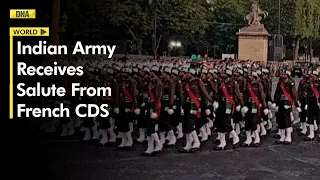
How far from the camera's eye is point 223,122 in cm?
1234

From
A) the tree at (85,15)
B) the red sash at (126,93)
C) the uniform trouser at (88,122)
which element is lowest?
the uniform trouser at (88,122)

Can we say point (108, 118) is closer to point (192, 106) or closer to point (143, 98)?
point (143, 98)

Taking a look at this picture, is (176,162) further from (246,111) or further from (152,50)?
(152,50)

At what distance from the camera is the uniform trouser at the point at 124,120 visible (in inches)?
467

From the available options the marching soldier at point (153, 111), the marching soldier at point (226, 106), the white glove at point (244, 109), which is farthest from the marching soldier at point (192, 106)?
the white glove at point (244, 109)

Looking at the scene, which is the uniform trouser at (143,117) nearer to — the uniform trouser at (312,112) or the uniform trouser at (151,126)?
the uniform trouser at (151,126)

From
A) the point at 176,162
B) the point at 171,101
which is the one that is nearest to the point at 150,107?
the point at 171,101

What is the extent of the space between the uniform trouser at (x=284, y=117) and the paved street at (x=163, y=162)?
1.65 ft

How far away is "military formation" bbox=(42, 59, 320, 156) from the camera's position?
38.6 feet

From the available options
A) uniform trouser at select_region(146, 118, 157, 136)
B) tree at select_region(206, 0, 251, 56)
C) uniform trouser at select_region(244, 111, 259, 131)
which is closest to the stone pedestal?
tree at select_region(206, 0, 251, 56)

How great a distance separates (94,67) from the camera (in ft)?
42.3

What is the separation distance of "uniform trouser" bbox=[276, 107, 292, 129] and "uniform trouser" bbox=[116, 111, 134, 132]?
3449 mm

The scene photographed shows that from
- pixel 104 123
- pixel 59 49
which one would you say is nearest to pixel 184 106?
pixel 104 123

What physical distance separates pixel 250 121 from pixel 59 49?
5550 millimetres
